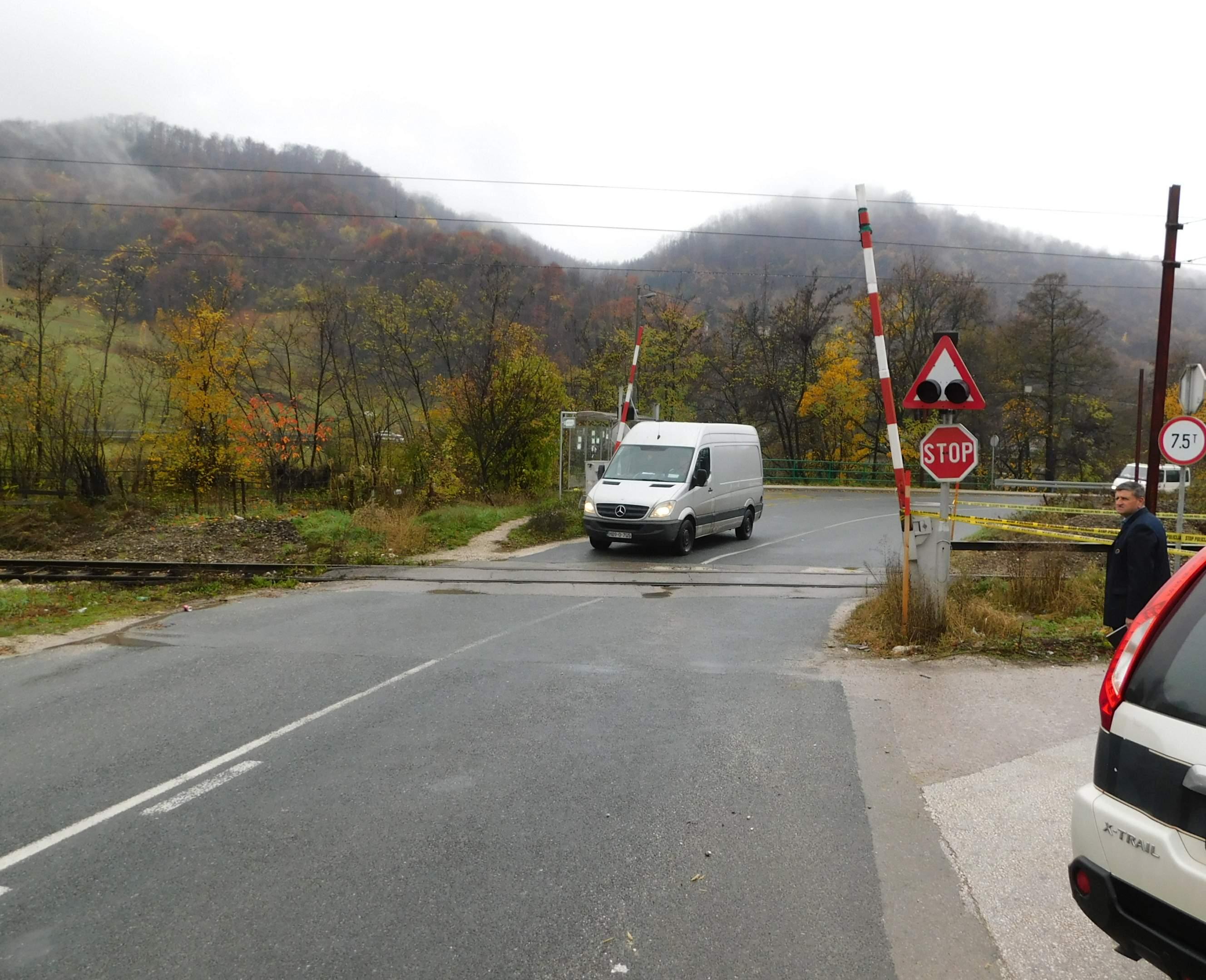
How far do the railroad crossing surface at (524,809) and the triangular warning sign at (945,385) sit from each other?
7.80 ft

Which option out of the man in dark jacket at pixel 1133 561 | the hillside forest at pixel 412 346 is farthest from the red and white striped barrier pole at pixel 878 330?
the hillside forest at pixel 412 346

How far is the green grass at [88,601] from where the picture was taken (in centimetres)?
1002

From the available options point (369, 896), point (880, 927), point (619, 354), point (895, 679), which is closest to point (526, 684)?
point (895, 679)

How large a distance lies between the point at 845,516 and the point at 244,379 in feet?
57.7

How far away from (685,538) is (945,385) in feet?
27.5

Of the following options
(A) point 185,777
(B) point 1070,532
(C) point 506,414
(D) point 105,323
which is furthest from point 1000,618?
(D) point 105,323

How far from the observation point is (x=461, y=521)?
19609 millimetres

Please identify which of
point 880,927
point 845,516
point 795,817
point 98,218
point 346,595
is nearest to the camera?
point 880,927

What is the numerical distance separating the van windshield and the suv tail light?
13.5 meters

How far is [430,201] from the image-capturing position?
120500 mm

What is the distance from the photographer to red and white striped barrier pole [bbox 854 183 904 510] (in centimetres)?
790

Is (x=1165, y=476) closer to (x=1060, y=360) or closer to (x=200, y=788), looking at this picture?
(x=1060, y=360)

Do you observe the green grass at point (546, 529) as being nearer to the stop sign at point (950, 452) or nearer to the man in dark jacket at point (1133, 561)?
the stop sign at point (950, 452)

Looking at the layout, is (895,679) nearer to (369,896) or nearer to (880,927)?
(880,927)
